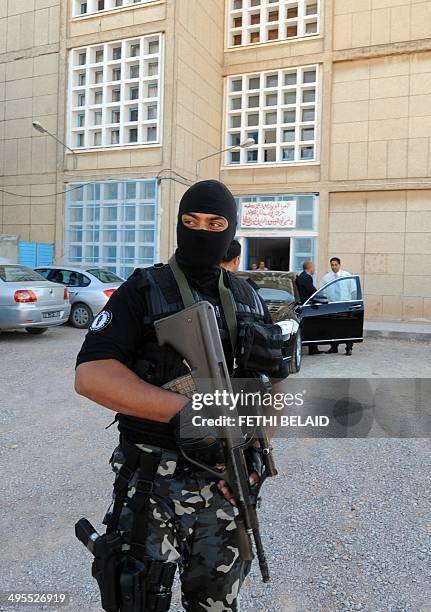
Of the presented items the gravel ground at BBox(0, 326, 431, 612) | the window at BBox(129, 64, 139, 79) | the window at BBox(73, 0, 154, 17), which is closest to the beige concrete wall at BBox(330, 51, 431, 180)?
the window at BBox(129, 64, 139, 79)

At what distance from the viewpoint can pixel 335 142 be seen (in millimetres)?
16156

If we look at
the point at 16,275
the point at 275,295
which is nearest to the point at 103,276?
the point at 16,275

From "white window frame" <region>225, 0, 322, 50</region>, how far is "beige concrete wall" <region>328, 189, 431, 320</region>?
548cm

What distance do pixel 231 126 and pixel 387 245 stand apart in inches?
264

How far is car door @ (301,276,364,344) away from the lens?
311 inches

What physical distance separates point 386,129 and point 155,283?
630 inches

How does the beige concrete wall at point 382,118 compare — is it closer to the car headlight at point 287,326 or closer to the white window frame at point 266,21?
the white window frame at point 266,21

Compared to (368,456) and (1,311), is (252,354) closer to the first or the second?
(368,456)

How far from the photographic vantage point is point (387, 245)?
51.3 ft

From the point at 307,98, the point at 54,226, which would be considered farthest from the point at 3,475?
the point at 307,98

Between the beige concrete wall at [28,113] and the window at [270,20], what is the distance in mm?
5864

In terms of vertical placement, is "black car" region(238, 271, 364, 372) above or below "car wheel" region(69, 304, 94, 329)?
above

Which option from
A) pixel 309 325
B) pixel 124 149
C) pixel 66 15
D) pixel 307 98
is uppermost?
pixel 66 15

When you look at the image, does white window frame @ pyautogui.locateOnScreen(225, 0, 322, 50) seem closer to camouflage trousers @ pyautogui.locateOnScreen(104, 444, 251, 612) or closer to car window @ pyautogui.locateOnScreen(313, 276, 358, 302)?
car window @ pyautogui.locateOnScreen(313, 276, 358, 302)
